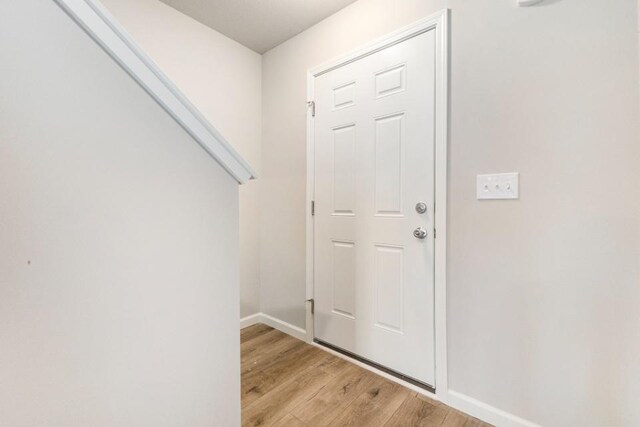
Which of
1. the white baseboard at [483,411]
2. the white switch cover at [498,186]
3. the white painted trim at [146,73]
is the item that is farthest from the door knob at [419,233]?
the white painted trim at [146,73]

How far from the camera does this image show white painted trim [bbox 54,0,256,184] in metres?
0.64

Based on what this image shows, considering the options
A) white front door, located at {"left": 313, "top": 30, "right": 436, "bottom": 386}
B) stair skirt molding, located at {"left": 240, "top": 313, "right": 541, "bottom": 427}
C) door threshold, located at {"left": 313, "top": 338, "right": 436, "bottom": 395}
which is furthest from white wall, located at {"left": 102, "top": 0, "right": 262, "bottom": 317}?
stair skirt molding, located at {"left": 240, "top": 313, "right": 541, "bottom": 427}

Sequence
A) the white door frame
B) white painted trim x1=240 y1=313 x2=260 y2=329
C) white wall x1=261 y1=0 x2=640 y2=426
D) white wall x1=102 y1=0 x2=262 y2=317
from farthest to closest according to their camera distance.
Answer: white painted trim x1=240 y1=313 x2=260 y2=329, white wall x1=102 y1=0 x2=262 y2=317, the white door frame, white wall x1=261 y1=0 x2=640 y2=426

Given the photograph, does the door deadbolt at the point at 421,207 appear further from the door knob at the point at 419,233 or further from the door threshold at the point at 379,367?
the door threshold at the point at 379,367

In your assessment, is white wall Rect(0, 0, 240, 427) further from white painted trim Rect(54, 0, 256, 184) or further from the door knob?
the door knob

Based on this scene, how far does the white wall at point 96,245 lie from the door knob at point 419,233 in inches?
42.2

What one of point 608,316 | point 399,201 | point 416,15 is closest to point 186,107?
point 399,201

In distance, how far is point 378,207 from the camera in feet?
5.75

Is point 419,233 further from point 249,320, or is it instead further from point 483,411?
point 249,320

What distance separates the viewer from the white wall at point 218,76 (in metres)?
1.87

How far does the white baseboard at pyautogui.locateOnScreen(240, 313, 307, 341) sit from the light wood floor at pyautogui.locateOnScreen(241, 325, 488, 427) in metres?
0.23

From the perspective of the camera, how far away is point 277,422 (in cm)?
135

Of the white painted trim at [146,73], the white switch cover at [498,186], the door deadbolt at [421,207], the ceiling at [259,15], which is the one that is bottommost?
the door deadbolt at [421,207]

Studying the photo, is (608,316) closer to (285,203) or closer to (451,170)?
(451,170)
